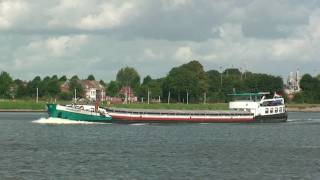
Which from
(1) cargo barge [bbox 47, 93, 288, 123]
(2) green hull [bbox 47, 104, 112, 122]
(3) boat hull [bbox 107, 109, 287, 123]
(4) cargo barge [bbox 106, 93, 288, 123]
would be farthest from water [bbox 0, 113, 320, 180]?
(4) cargo barge [bbox 106, 93, 288, 123]

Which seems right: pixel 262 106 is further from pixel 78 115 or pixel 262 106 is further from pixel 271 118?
pixel 78 115

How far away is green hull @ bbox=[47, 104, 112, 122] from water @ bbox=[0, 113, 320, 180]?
22753 mm

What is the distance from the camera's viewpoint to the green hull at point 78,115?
15550 centimetres

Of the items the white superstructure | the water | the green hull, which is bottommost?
the water

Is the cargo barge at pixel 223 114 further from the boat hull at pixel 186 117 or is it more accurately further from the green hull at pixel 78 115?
the green hull at pixel 78 115

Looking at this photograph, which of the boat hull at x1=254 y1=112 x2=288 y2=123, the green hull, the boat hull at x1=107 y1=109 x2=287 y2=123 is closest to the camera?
the green hull

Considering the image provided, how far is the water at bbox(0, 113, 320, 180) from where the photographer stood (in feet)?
224

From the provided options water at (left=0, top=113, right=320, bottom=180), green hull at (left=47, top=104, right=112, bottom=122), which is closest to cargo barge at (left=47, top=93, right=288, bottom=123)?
green hull at (left=47, top=104, right=112, bottom=122)

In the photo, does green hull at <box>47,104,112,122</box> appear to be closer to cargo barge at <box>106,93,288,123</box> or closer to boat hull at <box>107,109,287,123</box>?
boat hull at <box>107,109,287,123</box>

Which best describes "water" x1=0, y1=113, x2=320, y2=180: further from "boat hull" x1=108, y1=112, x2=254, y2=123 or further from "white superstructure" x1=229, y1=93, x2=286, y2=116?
"white superstructure" x1=229, y1=93, x2=286, y2=116

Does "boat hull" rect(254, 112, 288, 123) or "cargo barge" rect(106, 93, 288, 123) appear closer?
"cargo barge" rect(106, 93, 288, 123)

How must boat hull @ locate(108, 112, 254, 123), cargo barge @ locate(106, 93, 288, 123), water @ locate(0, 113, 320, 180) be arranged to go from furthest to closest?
cargo barge @ locate(106, 93, 288, 123)
boat hull @ locate(108, 112, 254, 123)
water @ locate(0, 113, 320, 180)

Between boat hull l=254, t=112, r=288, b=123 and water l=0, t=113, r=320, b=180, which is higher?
boat hull l=254, t=112, r=288, b=123

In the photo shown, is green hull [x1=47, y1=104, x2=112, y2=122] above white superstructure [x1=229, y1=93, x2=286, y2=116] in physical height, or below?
below
